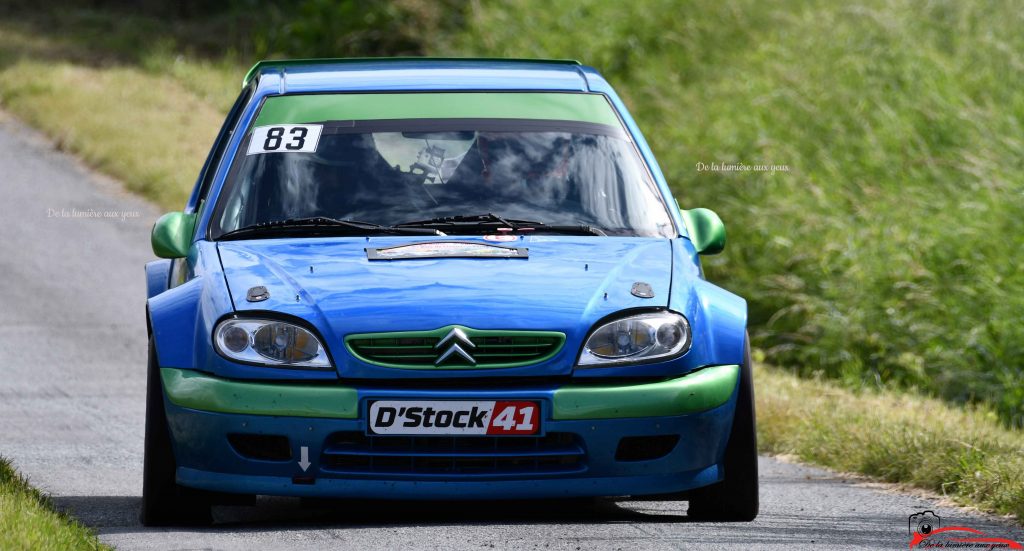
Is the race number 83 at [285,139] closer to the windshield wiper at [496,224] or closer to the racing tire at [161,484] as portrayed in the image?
the windshield wiper at [496,224]

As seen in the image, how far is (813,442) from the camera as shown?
7766mm

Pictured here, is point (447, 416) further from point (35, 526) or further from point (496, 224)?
point (35, 526)

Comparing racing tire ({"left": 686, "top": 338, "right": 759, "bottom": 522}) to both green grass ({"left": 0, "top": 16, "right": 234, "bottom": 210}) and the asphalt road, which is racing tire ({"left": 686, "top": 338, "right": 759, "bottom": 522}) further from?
green grass ({"left": 0, "top": 16, "right": 234, "bottom": 210})

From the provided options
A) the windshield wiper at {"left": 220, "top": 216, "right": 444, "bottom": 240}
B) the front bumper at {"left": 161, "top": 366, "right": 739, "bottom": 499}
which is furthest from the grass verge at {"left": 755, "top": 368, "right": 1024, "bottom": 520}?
the windshield wiper at {"left": 220, "top": 216, "right": 444, "bottom": 240}

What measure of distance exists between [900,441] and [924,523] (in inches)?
53.8

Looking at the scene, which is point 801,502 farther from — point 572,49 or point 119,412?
point 572,49

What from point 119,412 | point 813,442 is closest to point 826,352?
point 813,442

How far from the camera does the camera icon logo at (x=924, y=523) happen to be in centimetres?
562

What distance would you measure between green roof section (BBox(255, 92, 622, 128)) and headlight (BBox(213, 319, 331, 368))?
145 cm

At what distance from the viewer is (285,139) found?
6.39 meters

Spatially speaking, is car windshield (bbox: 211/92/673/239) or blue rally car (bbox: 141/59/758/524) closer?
blue rally car (bbox: 141/59/758/524)

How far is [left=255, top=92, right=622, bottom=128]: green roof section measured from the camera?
254 inches

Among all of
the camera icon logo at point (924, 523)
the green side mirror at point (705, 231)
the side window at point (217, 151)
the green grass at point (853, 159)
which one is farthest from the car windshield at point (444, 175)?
the green grass at point (853, 159)

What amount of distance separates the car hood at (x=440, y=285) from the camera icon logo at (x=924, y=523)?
1208mm
